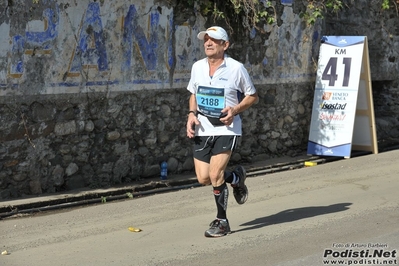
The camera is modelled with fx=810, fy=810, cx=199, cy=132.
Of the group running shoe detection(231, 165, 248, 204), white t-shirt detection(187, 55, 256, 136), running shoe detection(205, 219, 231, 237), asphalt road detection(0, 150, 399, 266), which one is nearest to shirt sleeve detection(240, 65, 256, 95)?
white t-shirt detection(187, 55, 256, 136)

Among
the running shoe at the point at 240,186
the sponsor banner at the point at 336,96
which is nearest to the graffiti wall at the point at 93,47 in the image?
the sponsor banner at the point at 336,96

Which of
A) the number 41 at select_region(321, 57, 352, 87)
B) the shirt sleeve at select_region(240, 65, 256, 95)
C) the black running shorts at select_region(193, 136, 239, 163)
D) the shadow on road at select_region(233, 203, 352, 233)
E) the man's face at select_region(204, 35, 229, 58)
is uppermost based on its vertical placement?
the man's face at select_region(204, 35, 229, 58)

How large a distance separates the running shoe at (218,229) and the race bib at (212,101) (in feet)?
3.33

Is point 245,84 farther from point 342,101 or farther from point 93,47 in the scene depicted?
point 342,101

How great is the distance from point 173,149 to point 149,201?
Answer: 1.88 meters

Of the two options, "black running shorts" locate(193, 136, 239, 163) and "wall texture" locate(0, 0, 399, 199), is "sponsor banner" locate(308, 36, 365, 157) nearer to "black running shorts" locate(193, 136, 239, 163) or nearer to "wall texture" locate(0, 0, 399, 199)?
"wall texture" locate(0, 0, 399, 199)

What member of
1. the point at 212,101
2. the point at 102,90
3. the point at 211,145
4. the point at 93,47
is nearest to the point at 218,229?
the point at 211,145

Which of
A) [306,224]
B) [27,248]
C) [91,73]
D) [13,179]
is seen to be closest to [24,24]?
[91,73]

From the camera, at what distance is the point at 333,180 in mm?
11102

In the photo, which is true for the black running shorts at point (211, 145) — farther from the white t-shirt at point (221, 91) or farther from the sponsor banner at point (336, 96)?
the sponsor banner at point (336, 96)

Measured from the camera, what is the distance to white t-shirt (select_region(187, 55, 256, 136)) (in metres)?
7.68

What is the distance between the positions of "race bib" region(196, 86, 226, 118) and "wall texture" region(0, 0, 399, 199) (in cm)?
281

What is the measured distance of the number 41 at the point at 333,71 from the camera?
43.7ft

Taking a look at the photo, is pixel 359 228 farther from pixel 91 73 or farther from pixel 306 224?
pixel 91 73
